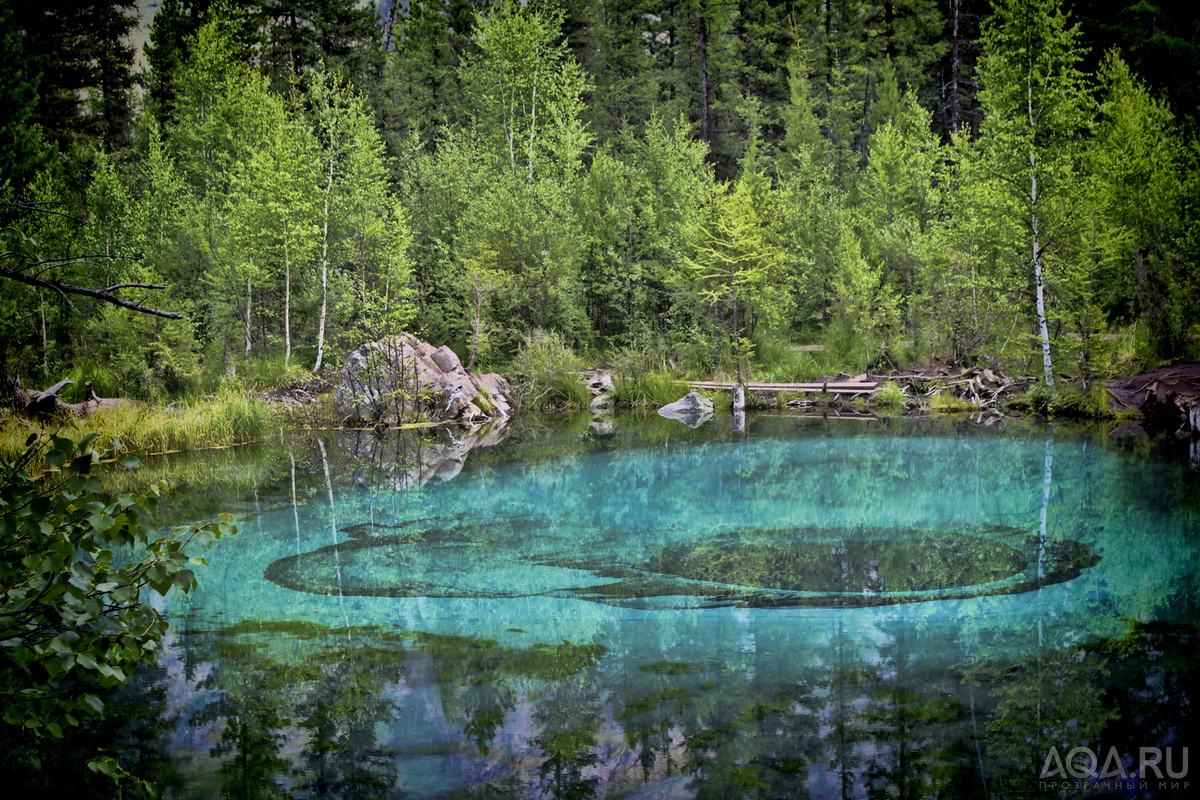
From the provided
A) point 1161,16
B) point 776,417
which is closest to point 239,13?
point 776,417

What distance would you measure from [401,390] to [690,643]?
1413cm

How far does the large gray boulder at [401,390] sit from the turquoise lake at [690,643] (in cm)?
779

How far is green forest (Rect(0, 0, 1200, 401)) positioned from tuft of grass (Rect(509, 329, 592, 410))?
1235 millimetres

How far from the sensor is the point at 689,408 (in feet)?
65.3

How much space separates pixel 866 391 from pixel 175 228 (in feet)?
69.1

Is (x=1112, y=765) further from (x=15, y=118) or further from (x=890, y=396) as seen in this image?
(x=15, y=118)

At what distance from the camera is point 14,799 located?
3383mm

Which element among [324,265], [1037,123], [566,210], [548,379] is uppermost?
[1037,123]

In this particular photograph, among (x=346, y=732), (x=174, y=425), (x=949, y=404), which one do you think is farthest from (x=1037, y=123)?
(x=174, y=425)

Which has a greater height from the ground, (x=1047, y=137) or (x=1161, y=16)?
(x=1161, y=16)

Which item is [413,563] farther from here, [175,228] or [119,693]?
[175,228]

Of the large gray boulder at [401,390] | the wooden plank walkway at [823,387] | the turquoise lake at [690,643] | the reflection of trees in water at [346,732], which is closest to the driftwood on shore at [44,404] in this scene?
the large gray boulder at [401,390]

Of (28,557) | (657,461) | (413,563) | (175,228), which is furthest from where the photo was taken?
(175,228)

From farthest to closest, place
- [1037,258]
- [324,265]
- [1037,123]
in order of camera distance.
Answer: [324,265] → [1037,258] → [1037,123]
